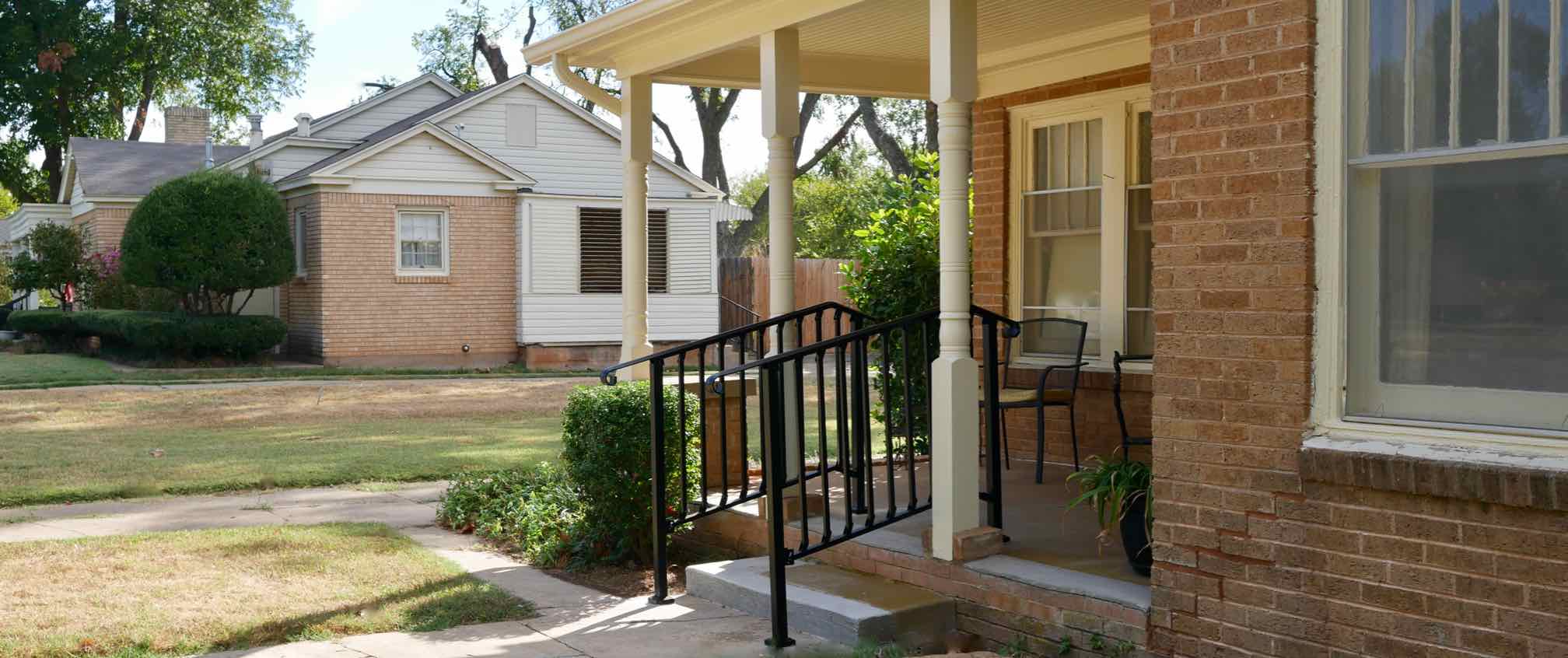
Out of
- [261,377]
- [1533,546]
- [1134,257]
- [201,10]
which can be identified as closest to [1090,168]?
[1134,257]

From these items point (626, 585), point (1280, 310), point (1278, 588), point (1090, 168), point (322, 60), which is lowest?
point (626, 585)

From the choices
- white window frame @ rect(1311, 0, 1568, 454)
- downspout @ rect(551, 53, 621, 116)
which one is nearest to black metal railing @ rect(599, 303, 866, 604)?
downspout @ rect(551, 53, 621, 116)

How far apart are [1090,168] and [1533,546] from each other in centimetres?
432

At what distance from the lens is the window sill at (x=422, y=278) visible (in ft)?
70.1

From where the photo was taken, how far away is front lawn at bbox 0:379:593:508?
377 inches

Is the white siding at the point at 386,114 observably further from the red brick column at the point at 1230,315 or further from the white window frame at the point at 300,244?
the red brick column at the point at 1230,315

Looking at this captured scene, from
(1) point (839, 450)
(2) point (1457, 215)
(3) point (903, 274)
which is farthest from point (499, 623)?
(2) point (1457, 215)

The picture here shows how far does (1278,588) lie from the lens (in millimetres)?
3865

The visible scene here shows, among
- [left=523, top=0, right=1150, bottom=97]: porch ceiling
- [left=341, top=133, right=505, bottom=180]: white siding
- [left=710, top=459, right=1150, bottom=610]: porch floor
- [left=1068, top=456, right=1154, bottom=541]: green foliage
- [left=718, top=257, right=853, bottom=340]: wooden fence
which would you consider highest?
[left=341, top=133, right=505, bottom=180]: white siding

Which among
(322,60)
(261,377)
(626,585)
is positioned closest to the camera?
(626,585)

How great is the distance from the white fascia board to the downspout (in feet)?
56.7

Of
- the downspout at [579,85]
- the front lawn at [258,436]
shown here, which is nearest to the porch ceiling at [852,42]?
the downspout at [579,85]

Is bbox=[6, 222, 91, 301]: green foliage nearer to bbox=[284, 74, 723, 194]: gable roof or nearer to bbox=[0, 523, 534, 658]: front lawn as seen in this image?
bbox=[284, 74, 723, 194]: gable roof

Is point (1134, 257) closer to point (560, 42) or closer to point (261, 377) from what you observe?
point (560, 42)
